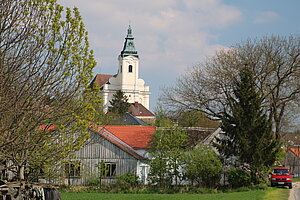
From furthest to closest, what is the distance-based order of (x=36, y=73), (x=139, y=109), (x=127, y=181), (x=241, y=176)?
1. (x=139, y=109)
2. (x=127, y=181)
3. (x=241, y=176)
4. (x=36, y=73)

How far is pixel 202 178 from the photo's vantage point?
117 feet

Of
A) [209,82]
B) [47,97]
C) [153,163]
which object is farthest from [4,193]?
[209,82]

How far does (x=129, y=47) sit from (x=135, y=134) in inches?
3297

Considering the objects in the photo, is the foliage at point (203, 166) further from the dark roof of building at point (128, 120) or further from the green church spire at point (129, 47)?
the green church spire at point (129, 47)

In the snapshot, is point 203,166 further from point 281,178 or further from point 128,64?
point 128,64

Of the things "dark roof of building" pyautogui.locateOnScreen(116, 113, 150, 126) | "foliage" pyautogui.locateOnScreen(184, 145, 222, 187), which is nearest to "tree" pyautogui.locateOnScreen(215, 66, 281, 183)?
"foliage" pyautogui.locateOnScreen(184, 145, 222, 187)

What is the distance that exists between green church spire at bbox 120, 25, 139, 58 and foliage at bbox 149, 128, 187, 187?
8755 cm

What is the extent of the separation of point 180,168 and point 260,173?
668 centimetres

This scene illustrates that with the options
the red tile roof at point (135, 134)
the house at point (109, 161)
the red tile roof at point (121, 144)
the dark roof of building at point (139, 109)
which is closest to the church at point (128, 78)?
the dark roof of building at point (139, 109)

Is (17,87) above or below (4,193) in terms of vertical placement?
above

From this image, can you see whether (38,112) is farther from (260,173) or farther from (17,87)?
(260,173)

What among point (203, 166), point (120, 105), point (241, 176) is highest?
point (120, 105)

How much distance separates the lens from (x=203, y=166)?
34.7m

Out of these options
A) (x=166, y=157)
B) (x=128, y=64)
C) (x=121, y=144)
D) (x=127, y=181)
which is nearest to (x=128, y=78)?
(x=128, y=64)
